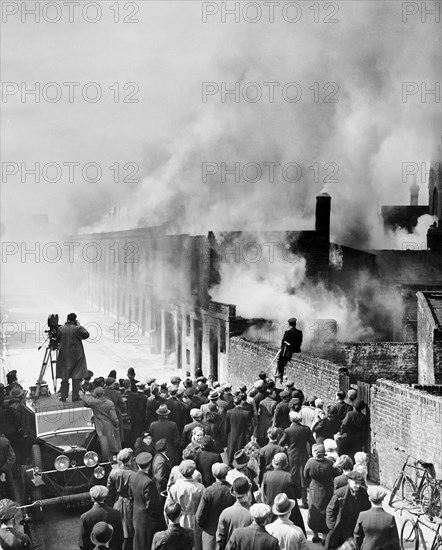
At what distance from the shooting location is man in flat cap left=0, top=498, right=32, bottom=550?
18.6ft

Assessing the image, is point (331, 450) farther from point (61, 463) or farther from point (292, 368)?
point (292, 368)

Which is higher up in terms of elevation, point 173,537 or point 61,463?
point 173,537

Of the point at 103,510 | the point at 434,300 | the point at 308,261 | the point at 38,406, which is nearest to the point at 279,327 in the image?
the point at 434,300

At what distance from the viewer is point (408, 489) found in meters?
10.2

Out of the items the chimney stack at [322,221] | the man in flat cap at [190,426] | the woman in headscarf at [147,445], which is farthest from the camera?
the chimney stack at [322,221]

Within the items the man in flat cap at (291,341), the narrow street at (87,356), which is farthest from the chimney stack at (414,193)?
the man in flat cap at (291,341)

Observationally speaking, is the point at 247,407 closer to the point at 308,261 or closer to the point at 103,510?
the point at 103,510

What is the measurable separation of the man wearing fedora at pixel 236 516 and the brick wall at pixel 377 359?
13.3 m

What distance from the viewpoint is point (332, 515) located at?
22.8 ft

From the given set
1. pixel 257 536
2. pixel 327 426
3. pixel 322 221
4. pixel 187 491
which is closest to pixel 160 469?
pixel 187 491

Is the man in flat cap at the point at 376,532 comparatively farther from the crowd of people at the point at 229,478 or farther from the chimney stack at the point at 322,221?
the chimney stack at the point at 322,221

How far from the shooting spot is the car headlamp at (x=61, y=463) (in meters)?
9.23

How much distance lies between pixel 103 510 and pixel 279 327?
666 inches

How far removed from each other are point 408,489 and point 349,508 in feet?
12.8
